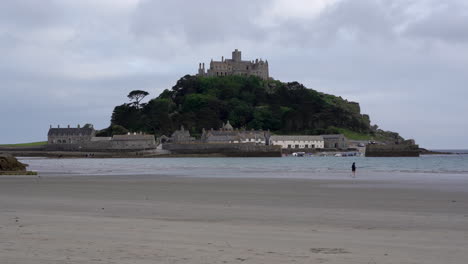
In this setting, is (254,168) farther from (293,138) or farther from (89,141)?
(89,141)

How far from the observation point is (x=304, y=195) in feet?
55.1

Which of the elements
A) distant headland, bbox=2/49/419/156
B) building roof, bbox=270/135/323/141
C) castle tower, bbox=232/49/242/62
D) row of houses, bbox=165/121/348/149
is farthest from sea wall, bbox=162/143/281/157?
castle tower, bbox=232/49/242/62

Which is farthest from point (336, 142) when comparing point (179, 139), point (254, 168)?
point (254, 168)

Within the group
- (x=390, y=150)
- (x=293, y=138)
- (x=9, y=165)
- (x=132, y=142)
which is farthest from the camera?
(x=293, y=138)

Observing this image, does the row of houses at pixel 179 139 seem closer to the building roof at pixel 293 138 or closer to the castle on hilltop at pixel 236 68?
the building roof at pixel 293 138

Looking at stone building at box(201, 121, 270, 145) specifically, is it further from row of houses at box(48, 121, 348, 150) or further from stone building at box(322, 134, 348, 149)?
stone building at box(322, 134, 348, 149)

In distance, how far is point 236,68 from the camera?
138625 millimetres

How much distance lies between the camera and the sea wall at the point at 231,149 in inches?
3438

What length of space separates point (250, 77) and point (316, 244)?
127 metres

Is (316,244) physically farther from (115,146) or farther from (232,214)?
(115,146)

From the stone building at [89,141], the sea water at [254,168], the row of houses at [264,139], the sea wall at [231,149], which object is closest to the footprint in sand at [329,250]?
the sea water at [254,168]

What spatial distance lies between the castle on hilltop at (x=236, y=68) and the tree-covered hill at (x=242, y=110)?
3.84 meters

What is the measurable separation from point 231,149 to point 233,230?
259ft

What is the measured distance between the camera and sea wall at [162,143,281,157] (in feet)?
286
